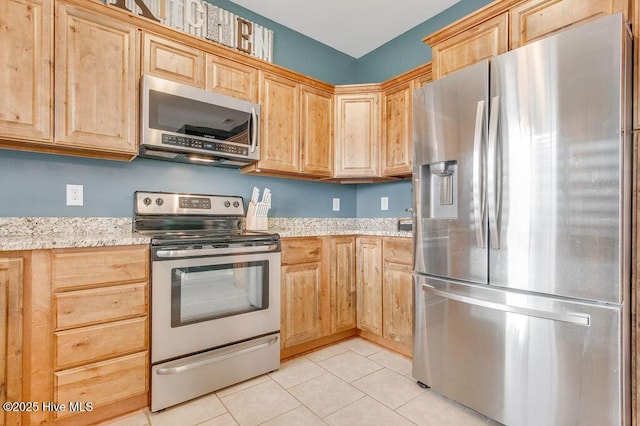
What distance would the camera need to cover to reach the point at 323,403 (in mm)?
1918

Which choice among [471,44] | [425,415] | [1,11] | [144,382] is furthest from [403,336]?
[1,11]

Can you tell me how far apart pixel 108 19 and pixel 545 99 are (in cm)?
246

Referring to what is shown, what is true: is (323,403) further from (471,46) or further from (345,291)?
(471,46)

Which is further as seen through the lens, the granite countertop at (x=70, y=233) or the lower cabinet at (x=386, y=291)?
the lower cabinet at (x=386, y=291)

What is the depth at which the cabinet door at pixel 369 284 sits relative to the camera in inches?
107

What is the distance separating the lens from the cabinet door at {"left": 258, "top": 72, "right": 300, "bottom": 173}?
2.64m

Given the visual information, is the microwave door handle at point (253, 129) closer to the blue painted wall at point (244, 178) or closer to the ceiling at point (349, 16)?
the blue painted wall at point (244, 178)

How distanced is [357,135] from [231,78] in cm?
126

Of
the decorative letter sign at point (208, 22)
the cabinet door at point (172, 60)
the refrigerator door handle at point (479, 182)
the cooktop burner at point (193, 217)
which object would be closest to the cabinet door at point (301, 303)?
the cooktop burner at point (193, 217)

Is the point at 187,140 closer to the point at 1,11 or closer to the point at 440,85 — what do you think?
the point at 1,11

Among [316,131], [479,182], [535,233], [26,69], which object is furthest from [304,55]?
[535,233]

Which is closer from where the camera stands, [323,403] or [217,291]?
[323,403]

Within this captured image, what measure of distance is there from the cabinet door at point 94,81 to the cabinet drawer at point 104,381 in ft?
4.06

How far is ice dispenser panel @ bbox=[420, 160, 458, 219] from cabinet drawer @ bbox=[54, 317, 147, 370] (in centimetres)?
182
